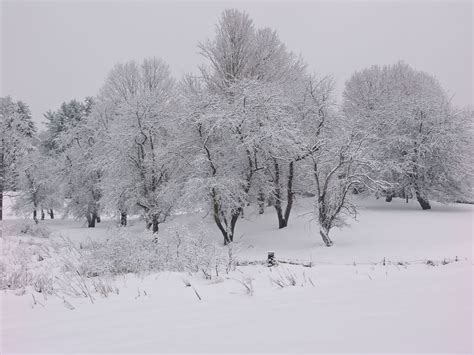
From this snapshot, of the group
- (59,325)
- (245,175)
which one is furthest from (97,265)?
(245,175)

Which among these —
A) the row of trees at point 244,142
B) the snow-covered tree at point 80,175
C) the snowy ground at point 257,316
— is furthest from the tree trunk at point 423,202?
the snow-covered tree at point 80,175

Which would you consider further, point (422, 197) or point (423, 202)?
point (423, 202)

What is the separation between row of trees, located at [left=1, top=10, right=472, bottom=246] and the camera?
62.8ft

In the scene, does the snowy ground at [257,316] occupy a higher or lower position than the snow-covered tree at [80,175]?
lower

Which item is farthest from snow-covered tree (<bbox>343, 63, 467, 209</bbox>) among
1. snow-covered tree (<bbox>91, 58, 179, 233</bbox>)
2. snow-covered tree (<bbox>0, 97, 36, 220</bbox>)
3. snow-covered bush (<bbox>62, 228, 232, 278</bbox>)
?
snow-covered tree (<bbox>0, 97, 36, 220</bbox>)

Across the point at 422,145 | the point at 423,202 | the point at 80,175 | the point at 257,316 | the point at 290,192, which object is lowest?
the point at 257,316

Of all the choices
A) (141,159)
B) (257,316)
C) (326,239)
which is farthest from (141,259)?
(141,159)

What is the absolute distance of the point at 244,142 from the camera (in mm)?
19188

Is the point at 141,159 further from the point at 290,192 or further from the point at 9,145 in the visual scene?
the point at 9,145

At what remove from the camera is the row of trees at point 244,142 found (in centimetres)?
1914

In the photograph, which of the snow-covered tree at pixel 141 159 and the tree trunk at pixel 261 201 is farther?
the snow-covered tree at pixel 141 159

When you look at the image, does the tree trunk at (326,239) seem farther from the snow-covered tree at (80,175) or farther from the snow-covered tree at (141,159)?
the snow-covered tree at (80,175)

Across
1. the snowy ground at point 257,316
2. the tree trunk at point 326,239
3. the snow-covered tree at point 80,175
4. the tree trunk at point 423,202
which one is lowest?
the tree trunk at point 326,239

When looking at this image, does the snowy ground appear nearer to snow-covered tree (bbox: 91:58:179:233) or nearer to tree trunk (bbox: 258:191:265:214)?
tree trunk (bbox: 258:191:265:214)
